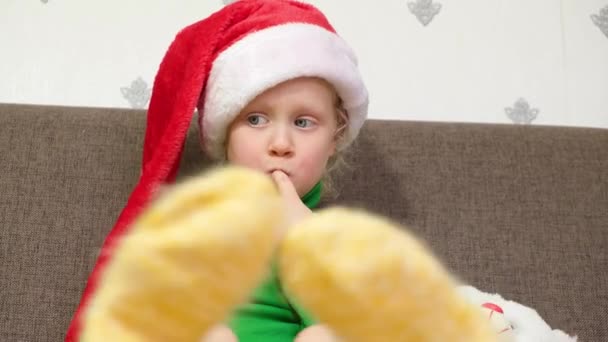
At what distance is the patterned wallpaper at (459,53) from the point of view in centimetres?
132

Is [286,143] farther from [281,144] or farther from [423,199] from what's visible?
[423,199]

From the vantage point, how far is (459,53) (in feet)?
4.42

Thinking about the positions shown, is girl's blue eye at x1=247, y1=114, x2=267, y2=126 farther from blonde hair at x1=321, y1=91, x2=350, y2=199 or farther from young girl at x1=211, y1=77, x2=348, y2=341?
blonde hair at x1=321, y1=91, x2=350, y2=199

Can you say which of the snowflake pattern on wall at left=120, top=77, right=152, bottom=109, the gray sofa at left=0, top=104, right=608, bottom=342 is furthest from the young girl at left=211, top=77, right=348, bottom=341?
the snowflake pattern on wall at left=120, top=77, right=152, bottom=109

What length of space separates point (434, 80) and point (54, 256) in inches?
29.8

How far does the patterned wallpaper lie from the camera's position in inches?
52.1

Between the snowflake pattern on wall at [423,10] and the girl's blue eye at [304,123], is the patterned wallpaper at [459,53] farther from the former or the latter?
the girl's blue eye at [304,123]

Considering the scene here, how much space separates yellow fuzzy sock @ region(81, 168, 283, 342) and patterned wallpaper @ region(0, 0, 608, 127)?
85 cm

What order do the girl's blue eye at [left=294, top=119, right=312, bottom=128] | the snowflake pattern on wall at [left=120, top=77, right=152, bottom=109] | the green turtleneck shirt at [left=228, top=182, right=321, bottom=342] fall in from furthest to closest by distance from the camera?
1. the snowflake pattern on wall at [left=120, top=77, right=152, bottom=109]
2. the girl's blue eye at [left=294, top=119, right=312, bottom=128]
3. the green turtleneck shirt at [left=228, top=182, right=321, bottom=342]

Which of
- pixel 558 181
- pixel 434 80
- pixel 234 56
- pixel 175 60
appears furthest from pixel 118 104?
pixel 558 181

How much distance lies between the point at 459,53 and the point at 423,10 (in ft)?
0.36

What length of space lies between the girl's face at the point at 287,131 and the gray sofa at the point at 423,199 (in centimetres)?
23

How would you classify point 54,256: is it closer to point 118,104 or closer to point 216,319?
point 118,104

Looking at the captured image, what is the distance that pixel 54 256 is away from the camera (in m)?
1.00
